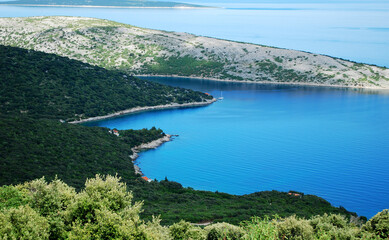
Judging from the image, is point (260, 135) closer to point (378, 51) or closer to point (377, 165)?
point (377, 165)

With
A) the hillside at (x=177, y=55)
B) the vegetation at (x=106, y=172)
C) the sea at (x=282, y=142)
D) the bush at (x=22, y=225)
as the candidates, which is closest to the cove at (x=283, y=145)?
the sea at (x=282, y=142)

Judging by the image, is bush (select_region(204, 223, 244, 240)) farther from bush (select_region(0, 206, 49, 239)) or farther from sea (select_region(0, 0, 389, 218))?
sea (select_region(0, 0, 389, 218))

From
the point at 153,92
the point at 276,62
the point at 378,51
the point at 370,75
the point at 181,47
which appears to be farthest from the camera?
the point at 378,51

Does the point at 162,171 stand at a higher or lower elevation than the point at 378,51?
lower

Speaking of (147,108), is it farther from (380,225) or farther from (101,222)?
(101,222)

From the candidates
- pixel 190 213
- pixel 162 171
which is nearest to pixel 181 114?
pixel 162 171

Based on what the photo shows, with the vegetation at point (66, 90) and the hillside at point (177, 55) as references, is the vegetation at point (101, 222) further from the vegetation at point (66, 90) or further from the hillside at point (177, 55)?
the hillside at point (177, 55)

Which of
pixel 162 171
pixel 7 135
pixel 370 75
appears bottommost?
pixel 162 171
